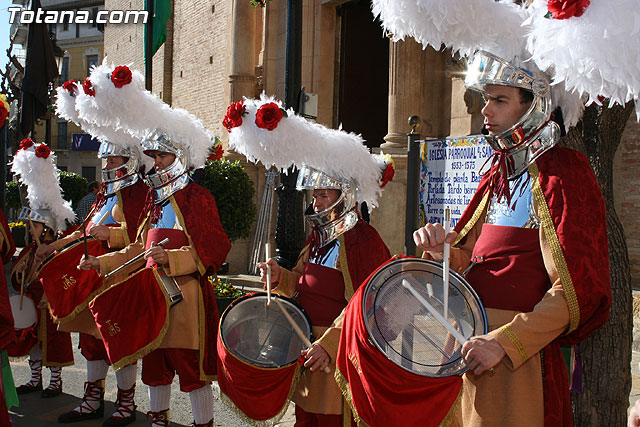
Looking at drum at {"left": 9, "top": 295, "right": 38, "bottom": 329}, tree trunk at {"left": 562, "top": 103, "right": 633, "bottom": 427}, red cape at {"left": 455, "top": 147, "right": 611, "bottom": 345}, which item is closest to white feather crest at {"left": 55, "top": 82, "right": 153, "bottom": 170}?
drum at {"left": 9, "top": 295, "right": 38, "bottom": 329}

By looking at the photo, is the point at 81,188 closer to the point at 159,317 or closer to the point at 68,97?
the point at 68,97

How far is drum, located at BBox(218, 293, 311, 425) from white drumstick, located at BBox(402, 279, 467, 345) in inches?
44.1

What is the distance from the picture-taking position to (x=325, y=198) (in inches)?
158

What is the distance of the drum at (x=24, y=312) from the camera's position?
5.94 metres

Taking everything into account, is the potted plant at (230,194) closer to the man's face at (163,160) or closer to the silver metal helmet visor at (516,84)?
the man's face at (163,160)

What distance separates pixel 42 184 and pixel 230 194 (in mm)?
6881

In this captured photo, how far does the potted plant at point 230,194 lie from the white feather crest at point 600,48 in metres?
11.5

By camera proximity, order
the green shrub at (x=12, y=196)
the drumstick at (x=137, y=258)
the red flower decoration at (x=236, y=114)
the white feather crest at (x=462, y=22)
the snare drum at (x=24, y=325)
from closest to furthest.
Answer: the white feather crest at (x=462, y=22), the red flower decoration at (x=236, y=114), the drumstick at (x=137, y=258), the snare drum at (x=24, y=325), the green shrub at (x=12, y=196)

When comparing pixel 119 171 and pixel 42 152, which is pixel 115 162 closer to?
pixel 119 171

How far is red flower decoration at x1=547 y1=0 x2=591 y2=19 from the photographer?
2.00 m

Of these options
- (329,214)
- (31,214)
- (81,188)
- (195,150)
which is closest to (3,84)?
(81,188)

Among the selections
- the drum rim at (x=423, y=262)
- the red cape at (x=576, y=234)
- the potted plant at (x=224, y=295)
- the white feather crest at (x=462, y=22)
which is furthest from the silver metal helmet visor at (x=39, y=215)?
the red cape at (x=576, y=234)

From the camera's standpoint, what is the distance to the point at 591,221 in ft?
8.10

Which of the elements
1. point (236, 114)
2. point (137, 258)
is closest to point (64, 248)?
point (137, 258)
